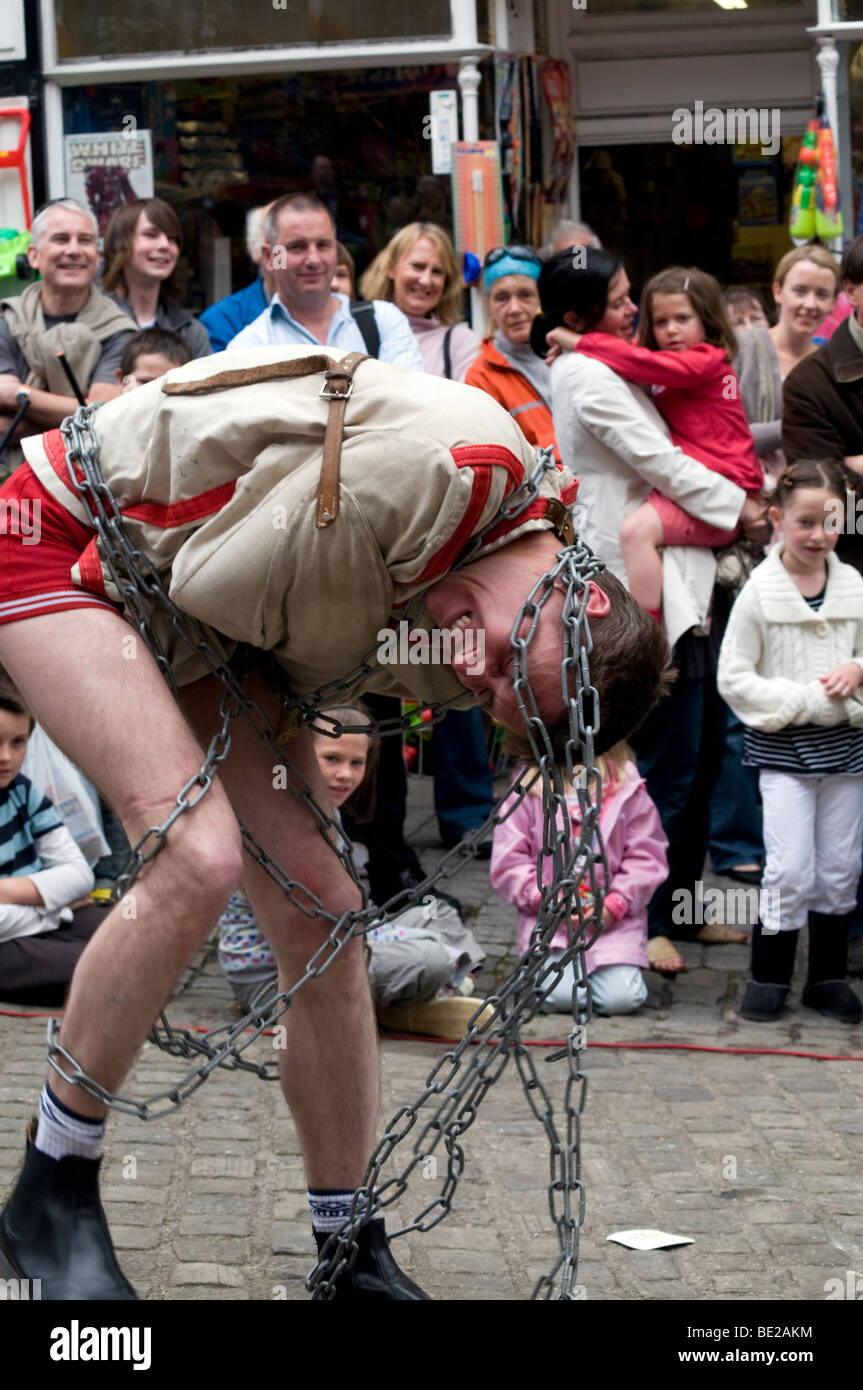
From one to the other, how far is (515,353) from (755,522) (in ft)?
4.29

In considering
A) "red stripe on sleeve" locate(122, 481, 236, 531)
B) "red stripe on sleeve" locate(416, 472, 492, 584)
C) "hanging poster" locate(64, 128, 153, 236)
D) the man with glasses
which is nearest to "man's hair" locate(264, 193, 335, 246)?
the man with glasses

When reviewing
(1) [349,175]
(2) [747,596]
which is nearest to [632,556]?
(2) [747,596]

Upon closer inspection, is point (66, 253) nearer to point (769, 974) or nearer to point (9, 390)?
point (9, 390)

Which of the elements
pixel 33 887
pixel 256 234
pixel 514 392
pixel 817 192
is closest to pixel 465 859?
pixel 33 887

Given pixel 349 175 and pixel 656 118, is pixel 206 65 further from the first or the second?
pixel 656 118

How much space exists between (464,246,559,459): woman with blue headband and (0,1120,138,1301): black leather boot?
13.1ft

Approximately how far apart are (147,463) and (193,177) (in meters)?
6.88

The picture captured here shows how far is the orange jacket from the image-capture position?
21.4 ft

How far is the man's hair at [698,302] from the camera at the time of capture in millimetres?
5941

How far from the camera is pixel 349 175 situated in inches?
370

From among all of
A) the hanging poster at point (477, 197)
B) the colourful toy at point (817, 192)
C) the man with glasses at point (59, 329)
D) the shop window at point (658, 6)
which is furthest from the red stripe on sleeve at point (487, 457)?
the shop window at point (658, 6)

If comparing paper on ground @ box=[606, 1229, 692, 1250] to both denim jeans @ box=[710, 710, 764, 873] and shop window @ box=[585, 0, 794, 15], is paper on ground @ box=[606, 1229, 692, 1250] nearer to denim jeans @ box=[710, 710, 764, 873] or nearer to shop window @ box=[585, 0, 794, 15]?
denim jeans @ box=[710, 710, 764, 873]
